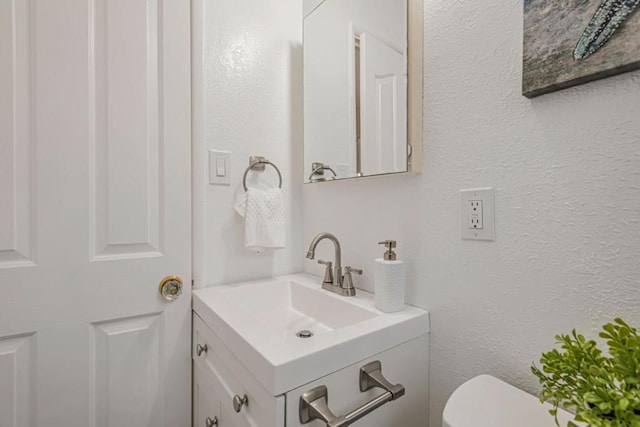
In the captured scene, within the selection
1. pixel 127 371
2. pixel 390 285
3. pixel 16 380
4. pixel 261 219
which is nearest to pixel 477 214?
pixel 390 285

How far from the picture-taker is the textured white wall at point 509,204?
56cm

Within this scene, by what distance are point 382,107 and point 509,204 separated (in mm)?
478

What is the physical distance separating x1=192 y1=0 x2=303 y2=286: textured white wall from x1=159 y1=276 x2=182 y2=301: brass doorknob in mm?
78

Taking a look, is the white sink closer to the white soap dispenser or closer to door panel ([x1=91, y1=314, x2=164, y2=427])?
the white soap dispenser

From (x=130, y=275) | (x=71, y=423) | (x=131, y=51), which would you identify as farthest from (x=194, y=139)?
(x=71, y=423)

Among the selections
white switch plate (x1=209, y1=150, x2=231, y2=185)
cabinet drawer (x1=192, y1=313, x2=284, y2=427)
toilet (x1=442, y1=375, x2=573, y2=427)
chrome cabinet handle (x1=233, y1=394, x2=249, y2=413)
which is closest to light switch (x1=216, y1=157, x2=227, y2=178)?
white switch plate (x1=209, y1=150, x2=231, y2=185)

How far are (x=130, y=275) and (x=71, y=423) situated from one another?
45 centimetres

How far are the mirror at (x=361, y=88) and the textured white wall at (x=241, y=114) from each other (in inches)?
3.5

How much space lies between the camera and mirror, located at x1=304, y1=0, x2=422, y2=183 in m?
0.88

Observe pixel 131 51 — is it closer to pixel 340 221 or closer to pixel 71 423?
pixel 340 221

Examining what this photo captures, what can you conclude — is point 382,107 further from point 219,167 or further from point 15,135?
point 15,135

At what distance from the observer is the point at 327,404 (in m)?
0.65

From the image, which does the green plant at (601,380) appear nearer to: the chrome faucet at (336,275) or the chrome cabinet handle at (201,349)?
the chrome faucet at (336,275)

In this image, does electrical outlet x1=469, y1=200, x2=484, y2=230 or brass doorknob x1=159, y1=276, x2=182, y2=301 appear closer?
electrical outlet x1=469, y1=200, x2=484, y2=230
